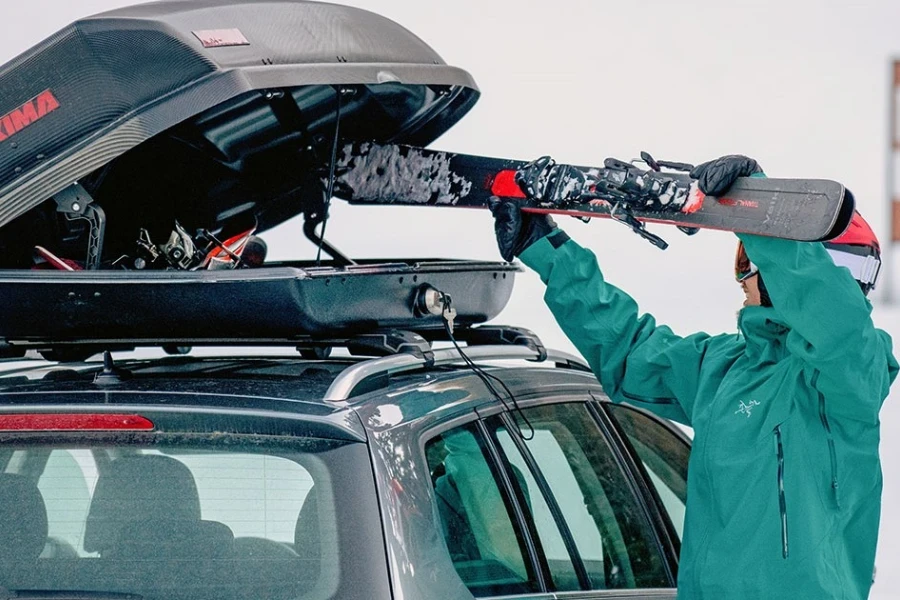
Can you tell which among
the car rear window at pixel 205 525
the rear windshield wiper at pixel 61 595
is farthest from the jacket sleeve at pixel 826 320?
the rear windshield wiper at pixel 61 595

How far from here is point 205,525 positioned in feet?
8.48

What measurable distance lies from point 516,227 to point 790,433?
0.90 meters

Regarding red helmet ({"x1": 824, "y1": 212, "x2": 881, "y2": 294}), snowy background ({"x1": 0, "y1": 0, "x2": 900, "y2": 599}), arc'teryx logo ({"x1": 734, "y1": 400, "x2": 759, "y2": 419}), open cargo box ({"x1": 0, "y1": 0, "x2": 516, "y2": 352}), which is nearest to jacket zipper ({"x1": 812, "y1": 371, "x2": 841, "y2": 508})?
arc'teryx logo ({"x1": 734, "y1": 400, "x2": 759, "y2": 419})

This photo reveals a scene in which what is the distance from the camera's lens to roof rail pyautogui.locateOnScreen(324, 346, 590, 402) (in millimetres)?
2718

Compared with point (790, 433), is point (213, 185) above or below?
above

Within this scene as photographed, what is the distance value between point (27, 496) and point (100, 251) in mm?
794

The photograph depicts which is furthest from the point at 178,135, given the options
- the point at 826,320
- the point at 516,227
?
the point at 826,320

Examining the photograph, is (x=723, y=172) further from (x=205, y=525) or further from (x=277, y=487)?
(x=205, y=525)

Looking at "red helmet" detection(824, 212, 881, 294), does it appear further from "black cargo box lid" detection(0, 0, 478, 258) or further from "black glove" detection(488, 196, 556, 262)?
"black cargo box lid" detection(0, 0, 478, 258)

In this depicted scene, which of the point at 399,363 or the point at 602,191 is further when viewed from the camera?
the point at 602,191

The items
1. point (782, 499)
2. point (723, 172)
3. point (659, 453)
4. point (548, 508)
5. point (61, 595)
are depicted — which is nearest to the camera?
point (61, 595)

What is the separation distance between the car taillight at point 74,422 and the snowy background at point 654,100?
10.2 meters

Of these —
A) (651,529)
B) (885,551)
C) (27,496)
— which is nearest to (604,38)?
(885,551)

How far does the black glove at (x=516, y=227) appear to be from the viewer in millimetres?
3544
